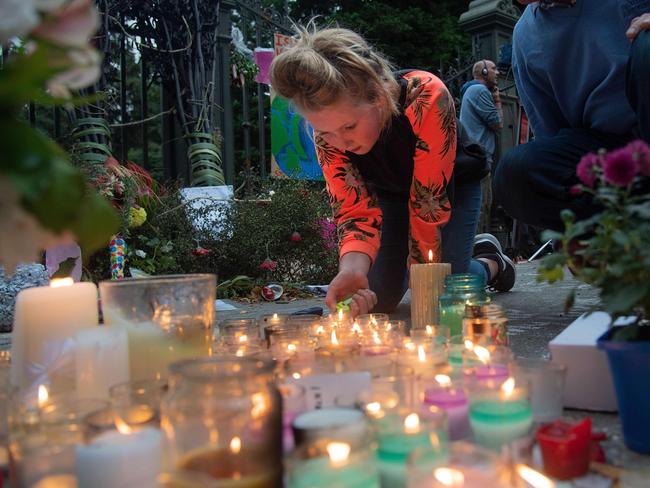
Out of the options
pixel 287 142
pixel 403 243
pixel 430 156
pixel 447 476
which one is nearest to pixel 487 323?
pixel 447 476

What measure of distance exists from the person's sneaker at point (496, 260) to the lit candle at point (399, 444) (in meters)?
2.88

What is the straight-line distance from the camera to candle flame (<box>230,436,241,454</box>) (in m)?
0.85

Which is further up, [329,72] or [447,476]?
[329,72]

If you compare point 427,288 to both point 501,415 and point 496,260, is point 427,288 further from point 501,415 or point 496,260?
point 496,260

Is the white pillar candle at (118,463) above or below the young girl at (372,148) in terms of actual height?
below

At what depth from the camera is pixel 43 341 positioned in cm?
121

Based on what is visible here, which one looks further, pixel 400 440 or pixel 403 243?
pixel 403 243

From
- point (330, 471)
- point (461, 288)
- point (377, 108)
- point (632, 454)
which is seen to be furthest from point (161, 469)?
point (377, 108)

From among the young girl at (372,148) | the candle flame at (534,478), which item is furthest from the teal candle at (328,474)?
the young girl at (372,148)

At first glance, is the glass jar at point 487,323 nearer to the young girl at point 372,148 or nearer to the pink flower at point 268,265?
the young girl at point 372,148

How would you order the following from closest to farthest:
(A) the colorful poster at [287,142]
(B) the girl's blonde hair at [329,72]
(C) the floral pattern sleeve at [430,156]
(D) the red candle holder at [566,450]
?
(D) the red candle holder at [566,450]
(B) the girl's blonde hair at [329,72]
(C) the floral pattern sleeve at [430,156]
(A) the colorful poster at [287,142]

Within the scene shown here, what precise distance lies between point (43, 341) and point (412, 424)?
737mm

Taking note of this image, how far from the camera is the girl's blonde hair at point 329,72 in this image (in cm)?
242

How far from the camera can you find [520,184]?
2602 millimetres
